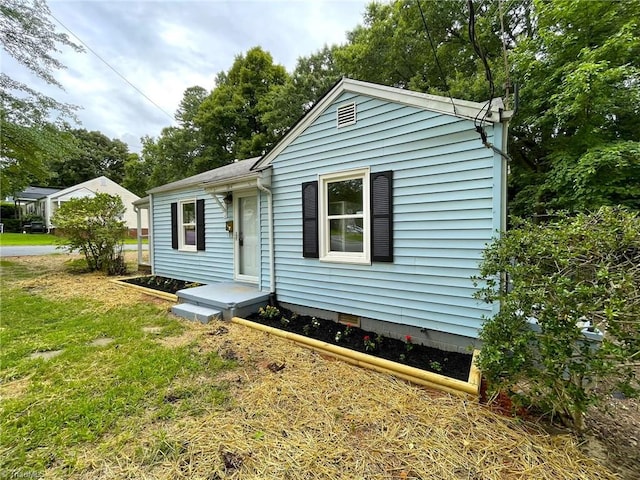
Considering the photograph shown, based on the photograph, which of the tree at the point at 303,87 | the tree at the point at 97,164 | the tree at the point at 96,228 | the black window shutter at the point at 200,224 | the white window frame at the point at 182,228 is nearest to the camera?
the black window shutter at the point at 200,224

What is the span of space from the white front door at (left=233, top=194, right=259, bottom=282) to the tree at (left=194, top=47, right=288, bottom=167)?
47.3ft

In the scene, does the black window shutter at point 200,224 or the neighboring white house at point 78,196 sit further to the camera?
the neighboring white house at point 78,196

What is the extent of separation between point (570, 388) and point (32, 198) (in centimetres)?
3935

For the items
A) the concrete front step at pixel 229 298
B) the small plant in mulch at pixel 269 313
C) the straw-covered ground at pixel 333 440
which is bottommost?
the straw-covered ground at pixel 333 440

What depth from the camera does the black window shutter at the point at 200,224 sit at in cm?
691

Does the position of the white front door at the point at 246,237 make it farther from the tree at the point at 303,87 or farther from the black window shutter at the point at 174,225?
the tree at the point at 303,87

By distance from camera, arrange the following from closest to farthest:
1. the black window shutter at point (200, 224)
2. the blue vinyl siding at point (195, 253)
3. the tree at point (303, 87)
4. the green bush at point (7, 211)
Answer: the blue vinyl siding at point (195, 253) < the black window shutter at point (200, 224) < the tree at point (303, 87) < the green bush at point (7, 211)

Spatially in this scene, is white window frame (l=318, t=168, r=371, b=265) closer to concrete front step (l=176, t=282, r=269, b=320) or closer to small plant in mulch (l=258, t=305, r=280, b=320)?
small plant in mulch (l=258, t=305, r=280, b=320)

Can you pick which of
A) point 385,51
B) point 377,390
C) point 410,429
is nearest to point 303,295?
point 377,390

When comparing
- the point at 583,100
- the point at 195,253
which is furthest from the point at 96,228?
the point at 583,100

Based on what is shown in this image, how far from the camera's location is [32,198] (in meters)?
27.4

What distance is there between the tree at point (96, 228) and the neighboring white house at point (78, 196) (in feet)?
49.7

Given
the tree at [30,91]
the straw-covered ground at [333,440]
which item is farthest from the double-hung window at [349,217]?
the tree at [30,91]

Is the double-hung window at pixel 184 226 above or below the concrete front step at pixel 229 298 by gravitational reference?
above
